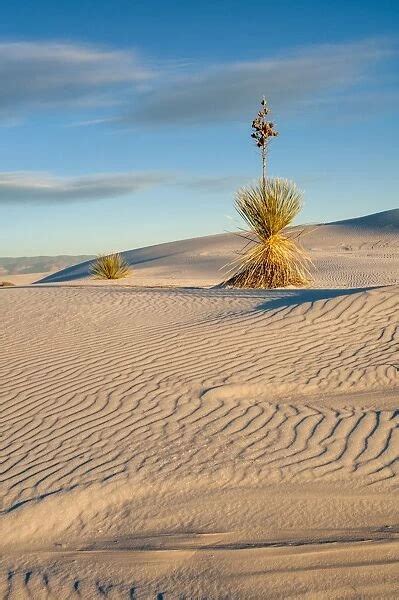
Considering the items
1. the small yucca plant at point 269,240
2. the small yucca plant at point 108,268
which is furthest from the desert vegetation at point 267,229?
the small yucca plant at point 108,268

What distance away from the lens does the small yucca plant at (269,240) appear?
1602 cm

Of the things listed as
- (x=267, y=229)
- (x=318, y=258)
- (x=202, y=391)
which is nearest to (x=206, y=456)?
(x=202, y=391)

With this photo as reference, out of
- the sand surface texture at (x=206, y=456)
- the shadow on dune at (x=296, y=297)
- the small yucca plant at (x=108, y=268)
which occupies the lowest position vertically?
the sand surface texture at (x=206, y=456)

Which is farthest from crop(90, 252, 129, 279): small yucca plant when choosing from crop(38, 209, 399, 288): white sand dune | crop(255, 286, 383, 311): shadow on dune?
crop(255, 286, 383, 311): shadow on dune

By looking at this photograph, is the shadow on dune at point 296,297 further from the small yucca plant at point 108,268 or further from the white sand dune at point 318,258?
the small yucca plant at point 108,268

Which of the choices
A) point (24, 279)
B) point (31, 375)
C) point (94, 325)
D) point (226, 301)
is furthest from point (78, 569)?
point (24, 279)

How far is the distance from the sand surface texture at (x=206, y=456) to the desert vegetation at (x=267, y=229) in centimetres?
606

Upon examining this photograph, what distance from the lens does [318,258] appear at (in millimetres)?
31500

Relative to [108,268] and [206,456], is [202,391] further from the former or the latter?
[108,268]

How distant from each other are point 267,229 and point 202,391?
9.66 m

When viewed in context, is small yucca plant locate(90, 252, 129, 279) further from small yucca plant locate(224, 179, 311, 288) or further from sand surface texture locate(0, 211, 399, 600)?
sand surface texture locate(0, 211, 399, 600)

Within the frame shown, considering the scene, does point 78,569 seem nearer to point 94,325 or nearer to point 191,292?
point 94,325

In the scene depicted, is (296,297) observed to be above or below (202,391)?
above

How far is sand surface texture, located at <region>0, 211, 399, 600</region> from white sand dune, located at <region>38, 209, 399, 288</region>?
921 cm
